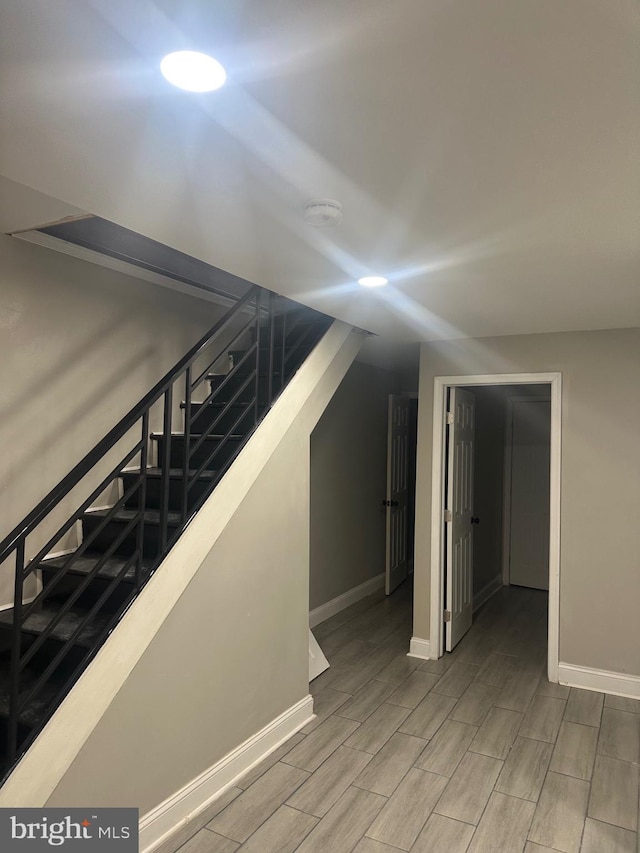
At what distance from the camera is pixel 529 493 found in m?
6.07

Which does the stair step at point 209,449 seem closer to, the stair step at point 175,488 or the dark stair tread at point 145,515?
the stair step at point 175,488

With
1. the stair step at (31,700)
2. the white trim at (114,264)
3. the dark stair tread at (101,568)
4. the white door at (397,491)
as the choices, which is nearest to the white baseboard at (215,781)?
the stair step at (31,700)

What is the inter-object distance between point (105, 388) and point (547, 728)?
10.5 feet

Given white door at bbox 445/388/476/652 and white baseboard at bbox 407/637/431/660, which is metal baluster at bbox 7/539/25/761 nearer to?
white baseboard at bbox 407/637/431/660

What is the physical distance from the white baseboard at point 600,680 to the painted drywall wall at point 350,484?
199 cm

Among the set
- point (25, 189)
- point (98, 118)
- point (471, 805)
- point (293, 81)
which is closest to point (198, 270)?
point (25, 189)

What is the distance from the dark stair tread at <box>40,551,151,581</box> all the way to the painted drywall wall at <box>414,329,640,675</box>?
9.19ft

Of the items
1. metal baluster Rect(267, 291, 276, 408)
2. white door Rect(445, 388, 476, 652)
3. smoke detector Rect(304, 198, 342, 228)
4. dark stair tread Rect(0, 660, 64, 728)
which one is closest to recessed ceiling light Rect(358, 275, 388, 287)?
metal baluster Rect(267, 291, 276, 408)

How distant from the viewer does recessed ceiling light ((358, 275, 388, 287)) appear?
2.53 m

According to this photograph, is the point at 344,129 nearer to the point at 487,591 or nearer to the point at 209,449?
the point at 209,449

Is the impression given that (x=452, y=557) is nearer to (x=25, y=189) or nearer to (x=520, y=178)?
(x=520, y=178)

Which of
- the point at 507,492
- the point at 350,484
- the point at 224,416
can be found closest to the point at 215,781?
the point at 224,416

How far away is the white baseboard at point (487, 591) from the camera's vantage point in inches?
212

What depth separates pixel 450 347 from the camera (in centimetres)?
414
